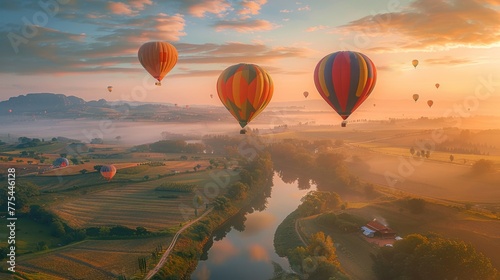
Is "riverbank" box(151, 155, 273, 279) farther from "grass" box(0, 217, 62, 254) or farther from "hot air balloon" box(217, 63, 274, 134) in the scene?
"hot air balloon" box(217, 63, 274, 134)

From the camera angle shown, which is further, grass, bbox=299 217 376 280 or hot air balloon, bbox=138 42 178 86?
hot air balloon, bbox=138 42 178 86

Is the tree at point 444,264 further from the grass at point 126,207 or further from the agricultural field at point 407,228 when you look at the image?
the grass at point 126,207

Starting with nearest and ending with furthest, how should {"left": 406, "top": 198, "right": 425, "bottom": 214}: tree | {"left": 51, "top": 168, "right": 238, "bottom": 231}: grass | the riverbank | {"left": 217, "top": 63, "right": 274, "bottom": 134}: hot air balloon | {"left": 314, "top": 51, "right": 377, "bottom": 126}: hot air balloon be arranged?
{"left": 314, "top": 51, "right": 377, "bottom": 126}: hot air balloon
{"left": 217, "top": 63, "right": 274, "bottom": 134}: hot air balloon
the riverbank
{"left": 51, "top": 168, "right": 238, "bottom": 231}: grass
{"left": 406, "top": 198, "right": 425, "bottom": 214}: tree

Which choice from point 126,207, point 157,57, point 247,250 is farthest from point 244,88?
point 126,207

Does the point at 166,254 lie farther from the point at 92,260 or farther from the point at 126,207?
the point at 126,207

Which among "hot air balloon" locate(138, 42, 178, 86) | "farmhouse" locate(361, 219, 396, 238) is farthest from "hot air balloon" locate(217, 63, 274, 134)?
"farmhouse" locate(361, 219, 396, 238)

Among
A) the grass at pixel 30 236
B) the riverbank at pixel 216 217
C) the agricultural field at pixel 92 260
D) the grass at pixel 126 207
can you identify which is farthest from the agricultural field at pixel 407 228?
the grass at pixel 30 236
